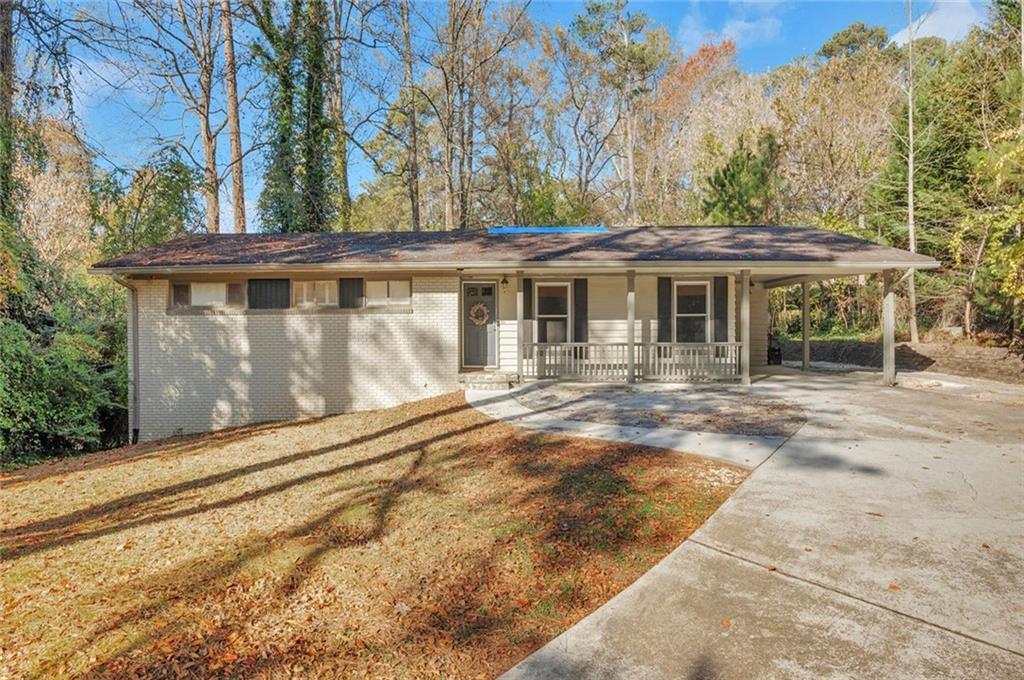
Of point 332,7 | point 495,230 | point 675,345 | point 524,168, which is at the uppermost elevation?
point 332,7

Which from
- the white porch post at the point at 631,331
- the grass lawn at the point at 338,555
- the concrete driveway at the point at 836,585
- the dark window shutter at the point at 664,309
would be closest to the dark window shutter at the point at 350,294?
the grass lawn at the point at 338,555

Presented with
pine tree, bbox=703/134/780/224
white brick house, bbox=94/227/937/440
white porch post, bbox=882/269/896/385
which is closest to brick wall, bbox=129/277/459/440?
white brick house, bbox=94/227/937/440

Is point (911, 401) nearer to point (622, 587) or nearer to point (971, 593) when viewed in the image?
point (971, 593)

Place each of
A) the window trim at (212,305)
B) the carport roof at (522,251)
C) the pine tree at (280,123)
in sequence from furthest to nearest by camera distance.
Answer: the pine tree at (280,123) < the window trim at (212,305) < the carport roof at (522,251)

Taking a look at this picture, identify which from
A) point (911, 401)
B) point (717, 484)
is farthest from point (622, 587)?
point (911, 401)

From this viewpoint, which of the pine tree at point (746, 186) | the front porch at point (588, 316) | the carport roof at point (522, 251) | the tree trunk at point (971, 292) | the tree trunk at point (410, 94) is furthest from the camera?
the tree trunk at point (410, 94)

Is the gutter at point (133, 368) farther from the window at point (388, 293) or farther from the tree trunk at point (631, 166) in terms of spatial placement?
the tree trunk at point (631, 166)

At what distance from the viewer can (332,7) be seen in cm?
1839

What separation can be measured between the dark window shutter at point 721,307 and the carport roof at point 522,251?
98cm

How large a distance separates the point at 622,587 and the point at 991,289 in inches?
636

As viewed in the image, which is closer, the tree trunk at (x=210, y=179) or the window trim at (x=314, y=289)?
the window trim at (x=314, y=289)

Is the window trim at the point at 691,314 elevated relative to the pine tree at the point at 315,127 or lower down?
lower down

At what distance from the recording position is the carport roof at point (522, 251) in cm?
995

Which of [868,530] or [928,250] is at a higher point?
[928,250]
